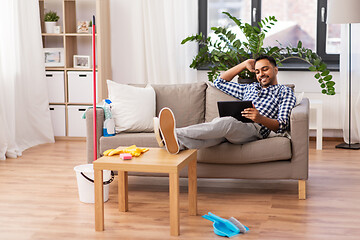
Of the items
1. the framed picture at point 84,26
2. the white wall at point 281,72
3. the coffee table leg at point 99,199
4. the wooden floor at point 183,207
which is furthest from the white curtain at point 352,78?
the coffee table leg at point 99,199

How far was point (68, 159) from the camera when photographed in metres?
4.85

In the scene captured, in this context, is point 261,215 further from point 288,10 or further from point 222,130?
point 288,10

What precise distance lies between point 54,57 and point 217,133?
9.09 feet

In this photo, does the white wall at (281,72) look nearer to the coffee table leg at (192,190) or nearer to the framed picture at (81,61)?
the framed picture at (81,61)

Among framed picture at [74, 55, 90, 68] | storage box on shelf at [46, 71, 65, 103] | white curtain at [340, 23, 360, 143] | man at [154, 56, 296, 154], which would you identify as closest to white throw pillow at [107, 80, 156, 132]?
man at [154, 56, 296, 154]

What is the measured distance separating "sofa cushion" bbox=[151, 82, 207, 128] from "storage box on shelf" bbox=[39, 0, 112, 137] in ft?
4.64

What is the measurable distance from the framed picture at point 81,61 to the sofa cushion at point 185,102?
1.60 meters

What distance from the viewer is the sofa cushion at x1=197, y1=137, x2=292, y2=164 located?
3.56 meters

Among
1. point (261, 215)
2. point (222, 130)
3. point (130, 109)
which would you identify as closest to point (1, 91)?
point (130, 109)

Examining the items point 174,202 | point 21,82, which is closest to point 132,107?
point 174,202

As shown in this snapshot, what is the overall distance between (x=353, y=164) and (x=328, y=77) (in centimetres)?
90

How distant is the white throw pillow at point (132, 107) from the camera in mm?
4027

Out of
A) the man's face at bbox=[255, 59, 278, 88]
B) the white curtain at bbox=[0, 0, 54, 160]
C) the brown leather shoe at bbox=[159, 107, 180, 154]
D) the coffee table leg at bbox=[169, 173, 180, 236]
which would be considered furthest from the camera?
the white curtain at bbox=[0, 0, 54, 160]

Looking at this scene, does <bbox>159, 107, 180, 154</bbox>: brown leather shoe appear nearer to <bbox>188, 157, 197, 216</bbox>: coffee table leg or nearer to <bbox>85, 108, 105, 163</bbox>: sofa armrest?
<bbox>188, 157, 197, 216</bbox>: coffee table leg
